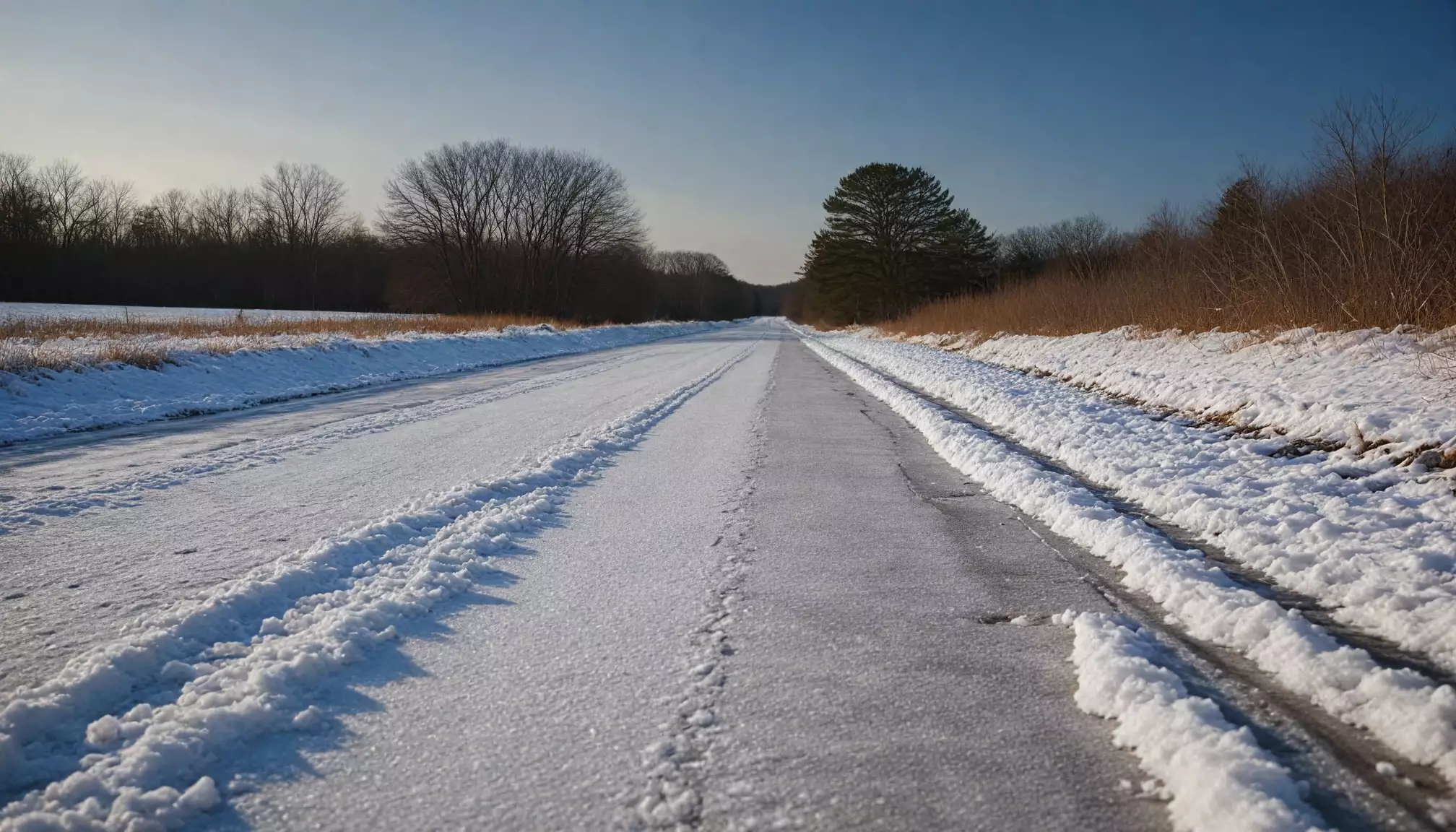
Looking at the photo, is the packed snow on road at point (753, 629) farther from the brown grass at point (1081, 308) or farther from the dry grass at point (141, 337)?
the brown grass at point (1081, 308)

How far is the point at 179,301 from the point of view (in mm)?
61562

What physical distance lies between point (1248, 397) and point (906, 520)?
14.7 ft

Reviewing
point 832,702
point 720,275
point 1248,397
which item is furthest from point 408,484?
point 720,275

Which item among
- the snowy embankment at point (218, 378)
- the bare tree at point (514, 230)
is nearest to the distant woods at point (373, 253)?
the bare tree at point (514, 230)

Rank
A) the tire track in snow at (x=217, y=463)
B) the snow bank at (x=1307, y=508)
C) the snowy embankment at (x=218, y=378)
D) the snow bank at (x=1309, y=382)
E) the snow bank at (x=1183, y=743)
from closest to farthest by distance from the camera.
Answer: the snow bank at (x=1183, y=743), the snow bank at (x=1307, y=508), the tire track in snow at (x=217, y=463), the snow bank at (x=1309, y=382), the snowy embankment at (x=218, y=378)

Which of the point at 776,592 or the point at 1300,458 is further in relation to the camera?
the point at 1300,458

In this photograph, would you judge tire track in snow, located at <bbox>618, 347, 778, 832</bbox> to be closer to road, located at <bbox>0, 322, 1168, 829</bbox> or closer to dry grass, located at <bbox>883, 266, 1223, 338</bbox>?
road, located at <bbox>0, 322, 1168, 829</bbox>

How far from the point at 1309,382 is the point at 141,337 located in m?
20.7

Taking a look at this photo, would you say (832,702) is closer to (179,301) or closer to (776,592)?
(776,592)

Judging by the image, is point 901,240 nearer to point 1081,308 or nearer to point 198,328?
point 1081,308

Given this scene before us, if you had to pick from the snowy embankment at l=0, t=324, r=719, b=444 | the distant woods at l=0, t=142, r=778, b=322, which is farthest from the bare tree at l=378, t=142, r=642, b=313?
the snowy embankment at l=0, t=324, r=719, b=444

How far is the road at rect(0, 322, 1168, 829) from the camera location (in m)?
1.92

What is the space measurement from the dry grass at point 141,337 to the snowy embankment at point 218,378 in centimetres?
18

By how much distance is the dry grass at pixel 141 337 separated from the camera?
10719mm
